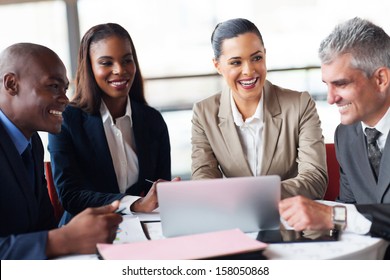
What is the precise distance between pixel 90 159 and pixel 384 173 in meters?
1.34

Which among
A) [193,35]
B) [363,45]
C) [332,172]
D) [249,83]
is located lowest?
[332,172]

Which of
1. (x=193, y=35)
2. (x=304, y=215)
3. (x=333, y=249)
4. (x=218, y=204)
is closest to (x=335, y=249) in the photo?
(x=333, y=249)

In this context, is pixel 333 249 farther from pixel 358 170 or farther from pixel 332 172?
pixel 332 172

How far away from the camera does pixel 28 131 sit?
2125 mm

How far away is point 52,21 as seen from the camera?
639cm

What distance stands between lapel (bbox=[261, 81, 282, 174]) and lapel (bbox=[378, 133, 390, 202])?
696mm

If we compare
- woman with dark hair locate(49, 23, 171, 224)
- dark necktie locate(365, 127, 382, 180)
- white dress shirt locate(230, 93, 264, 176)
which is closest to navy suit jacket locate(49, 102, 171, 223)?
woman with dark hair locate(49, 23, 171, 224)

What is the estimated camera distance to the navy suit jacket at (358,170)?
2119 millimetres

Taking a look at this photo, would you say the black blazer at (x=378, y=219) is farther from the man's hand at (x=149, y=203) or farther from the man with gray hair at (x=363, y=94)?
the man's hand at (x=149, y=203)

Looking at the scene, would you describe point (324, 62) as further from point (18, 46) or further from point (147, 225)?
point (18, 46)

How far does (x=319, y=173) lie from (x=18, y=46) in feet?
4.85

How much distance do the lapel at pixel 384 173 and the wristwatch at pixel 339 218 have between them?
1.46 feet

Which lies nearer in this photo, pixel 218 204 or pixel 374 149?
pixel 218 204
